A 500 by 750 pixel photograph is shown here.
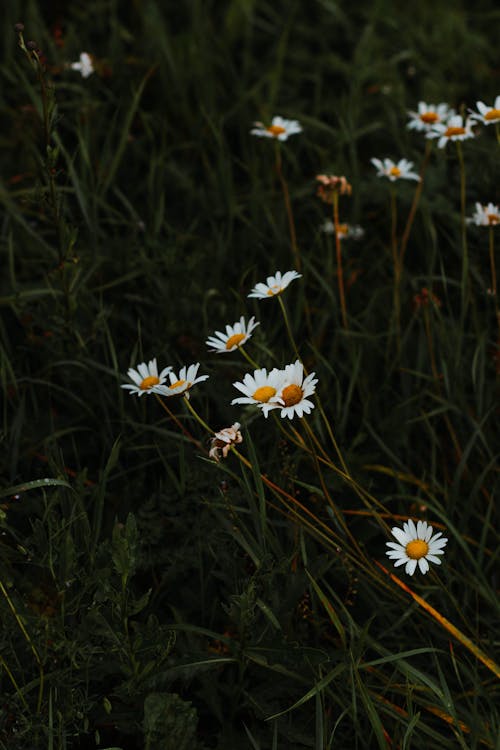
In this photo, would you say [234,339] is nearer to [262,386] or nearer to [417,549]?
[262,386]

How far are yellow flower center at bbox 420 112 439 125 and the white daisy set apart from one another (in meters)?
1.07

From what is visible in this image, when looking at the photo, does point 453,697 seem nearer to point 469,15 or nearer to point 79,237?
point 79,237

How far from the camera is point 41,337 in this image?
1925 mm

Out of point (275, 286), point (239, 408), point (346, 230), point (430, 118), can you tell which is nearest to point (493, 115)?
point (430, 118)

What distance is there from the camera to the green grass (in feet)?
4.36

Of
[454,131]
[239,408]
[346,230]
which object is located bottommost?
[239,408]

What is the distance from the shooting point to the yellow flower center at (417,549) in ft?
4.37

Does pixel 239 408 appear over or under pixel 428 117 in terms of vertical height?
under

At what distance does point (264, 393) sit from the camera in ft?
4.50

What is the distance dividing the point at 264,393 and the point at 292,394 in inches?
2.3

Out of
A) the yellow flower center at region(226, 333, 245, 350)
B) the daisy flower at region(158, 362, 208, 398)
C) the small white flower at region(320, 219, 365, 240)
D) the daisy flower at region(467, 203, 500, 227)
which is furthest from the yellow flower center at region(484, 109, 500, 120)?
the daisy flower at region(158, 362, 208, 398)

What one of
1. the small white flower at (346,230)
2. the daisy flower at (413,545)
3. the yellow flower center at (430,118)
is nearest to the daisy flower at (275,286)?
the daisy flower at (413,545)

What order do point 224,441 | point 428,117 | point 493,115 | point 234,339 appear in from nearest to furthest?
point 224,441
point 234,339
point 493,115
point 428,117

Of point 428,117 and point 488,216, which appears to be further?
point 428,117
